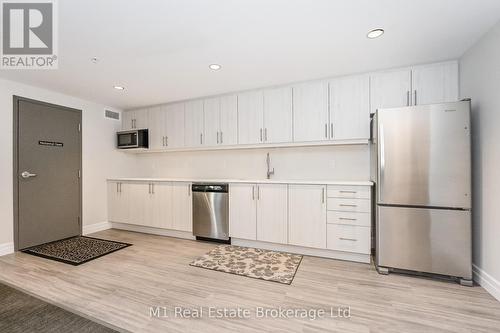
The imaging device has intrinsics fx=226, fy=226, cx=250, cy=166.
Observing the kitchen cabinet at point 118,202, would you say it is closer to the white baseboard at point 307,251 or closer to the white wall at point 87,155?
the white wall at point 87,155

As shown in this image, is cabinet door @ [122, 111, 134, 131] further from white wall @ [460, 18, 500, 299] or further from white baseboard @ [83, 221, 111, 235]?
white wall @ [460, 18, 500, 299]

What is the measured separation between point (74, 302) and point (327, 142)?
3.24 metres

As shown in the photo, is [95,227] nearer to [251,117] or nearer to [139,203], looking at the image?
[139,203]

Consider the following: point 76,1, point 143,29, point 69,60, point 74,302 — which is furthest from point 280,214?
point 69,60

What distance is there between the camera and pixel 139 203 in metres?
4.05

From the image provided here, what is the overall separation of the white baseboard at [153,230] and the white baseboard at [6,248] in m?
1.43

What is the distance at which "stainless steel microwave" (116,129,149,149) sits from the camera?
14.0 feet

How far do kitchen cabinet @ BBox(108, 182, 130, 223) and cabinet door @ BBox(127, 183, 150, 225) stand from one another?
10cm

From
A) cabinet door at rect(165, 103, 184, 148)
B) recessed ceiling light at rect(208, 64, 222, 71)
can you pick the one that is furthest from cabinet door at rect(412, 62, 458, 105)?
cabinet door at rect(165, 103, 184, 148)

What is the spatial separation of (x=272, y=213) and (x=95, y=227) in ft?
10.9

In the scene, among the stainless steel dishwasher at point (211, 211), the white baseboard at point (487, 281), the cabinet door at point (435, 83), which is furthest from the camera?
the stainless steel dishwasher at point (211, 211)

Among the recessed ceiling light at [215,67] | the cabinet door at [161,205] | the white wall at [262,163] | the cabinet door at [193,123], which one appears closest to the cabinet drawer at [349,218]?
the white wall at [262,163]

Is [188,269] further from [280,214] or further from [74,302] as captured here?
[280,214]

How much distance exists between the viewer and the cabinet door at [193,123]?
396cm
